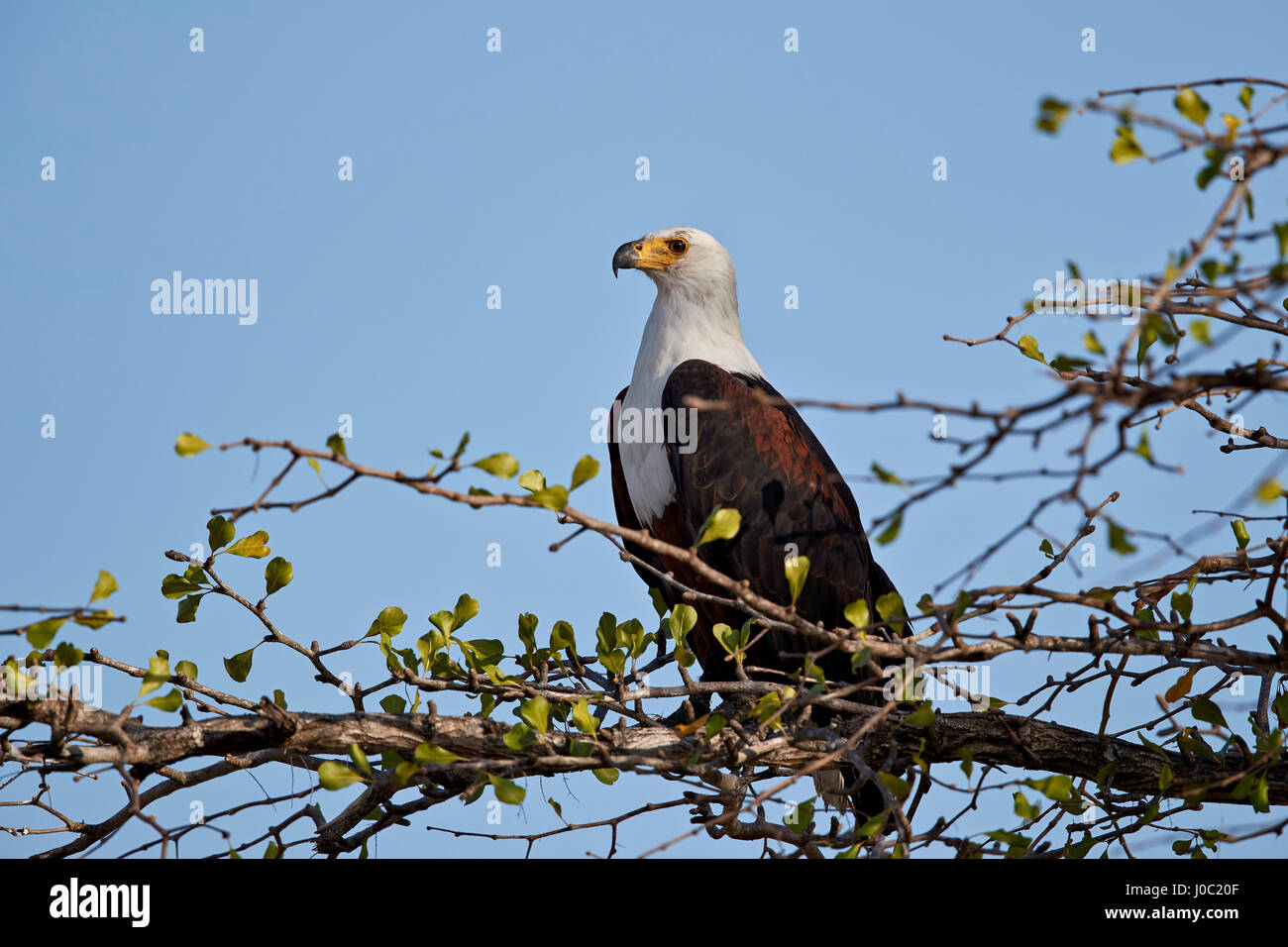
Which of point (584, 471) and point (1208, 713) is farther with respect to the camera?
point (1208, 713)

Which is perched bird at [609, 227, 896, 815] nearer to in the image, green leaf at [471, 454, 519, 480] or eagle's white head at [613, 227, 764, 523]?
eagle's white head at [613, 227, 764, 523]

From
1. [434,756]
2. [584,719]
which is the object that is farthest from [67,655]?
[584,719]

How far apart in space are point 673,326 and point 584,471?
11.0ft

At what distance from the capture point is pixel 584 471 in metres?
2.38

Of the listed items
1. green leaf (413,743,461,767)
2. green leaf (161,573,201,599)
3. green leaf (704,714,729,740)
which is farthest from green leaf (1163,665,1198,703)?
green leaf (161,573,201,599)

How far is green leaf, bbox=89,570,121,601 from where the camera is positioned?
238 centimetres

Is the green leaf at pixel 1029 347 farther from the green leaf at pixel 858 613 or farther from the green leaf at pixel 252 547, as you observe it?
the green leaf at pixel 252 547

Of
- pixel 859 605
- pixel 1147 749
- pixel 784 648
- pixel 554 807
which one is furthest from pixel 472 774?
pixel 1147 749

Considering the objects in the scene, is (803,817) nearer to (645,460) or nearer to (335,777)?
(335,777)

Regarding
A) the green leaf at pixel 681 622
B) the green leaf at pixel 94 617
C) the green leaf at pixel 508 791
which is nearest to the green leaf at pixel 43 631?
the green leaf at pixel 94 617

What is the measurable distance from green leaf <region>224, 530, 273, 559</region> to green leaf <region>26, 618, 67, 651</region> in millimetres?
773

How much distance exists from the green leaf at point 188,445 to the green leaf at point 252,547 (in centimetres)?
94

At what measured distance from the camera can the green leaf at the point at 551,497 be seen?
2266mm

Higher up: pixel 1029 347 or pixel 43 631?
pixel 1029 347
